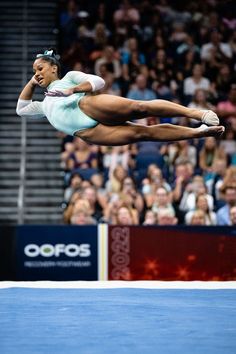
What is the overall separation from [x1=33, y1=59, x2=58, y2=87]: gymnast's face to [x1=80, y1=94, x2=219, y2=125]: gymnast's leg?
0.47 meters

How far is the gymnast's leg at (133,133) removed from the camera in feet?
22.1

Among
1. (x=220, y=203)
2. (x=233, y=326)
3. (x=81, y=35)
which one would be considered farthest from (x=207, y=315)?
(x=81, y=35)

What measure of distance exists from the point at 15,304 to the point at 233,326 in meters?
1.78

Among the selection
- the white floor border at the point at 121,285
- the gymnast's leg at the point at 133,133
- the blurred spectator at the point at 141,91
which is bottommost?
the white floor border at the point at 121,285

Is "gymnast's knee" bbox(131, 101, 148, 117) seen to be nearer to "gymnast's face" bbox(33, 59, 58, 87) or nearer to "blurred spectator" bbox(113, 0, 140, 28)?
"gymnast's face" bbox(33, 59, 58, 87)

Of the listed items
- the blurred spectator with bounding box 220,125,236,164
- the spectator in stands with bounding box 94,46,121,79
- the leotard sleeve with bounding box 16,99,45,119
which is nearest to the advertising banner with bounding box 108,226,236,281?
the blurred spectator with bounding box 220,125,236,164

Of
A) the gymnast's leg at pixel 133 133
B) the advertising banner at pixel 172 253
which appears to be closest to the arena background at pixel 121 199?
the advertising banner at pixel 172 253

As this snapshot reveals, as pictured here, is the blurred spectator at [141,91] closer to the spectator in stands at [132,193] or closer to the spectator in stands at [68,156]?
the spectator in stands at [68,156]

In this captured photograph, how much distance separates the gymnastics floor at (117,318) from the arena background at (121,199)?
1cm

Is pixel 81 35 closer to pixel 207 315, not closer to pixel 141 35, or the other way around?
pixel 141 35

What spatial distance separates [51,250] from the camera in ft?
31.9

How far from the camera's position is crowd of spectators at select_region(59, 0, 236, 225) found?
1041 centimetres

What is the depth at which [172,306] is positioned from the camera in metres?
6.48

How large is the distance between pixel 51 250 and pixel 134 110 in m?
3.48
